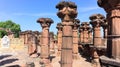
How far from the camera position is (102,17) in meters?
16.0

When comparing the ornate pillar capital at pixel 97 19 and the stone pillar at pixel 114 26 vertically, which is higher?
the ornate pillar capital at pixel 97 19

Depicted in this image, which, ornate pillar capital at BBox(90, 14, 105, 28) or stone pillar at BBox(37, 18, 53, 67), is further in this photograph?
stone pillar at BBox(37, 18, 53, 67)

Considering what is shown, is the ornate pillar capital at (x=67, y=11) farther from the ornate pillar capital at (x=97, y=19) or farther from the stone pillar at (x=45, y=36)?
the stone pillar at (x=45, y=36)

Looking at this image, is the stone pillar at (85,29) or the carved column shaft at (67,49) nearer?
the carved column shaft at (67,49)

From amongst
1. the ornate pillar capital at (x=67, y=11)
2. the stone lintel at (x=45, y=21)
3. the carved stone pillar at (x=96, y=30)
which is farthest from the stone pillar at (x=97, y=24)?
the ornate pillar capital at (x=67, y=11)

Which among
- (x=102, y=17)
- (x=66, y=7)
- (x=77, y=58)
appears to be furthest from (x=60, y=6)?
(x=77, y=58)

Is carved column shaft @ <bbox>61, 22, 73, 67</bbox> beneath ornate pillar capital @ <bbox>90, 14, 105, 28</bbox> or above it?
beneath

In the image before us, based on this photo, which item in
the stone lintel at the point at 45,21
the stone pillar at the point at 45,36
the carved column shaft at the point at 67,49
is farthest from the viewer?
the stone lintel at the point at 45,21

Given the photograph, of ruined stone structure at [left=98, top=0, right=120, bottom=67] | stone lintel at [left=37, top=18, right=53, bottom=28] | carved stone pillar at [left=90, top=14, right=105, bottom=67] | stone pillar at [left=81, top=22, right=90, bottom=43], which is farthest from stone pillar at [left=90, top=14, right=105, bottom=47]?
ruined stone structure at [left=98, top=0, right=120, bottom=67]

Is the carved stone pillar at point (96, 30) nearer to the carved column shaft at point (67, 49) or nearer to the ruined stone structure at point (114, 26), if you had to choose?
the carved column shaft at point (67, 49)

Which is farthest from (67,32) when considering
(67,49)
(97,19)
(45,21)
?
(45,21)

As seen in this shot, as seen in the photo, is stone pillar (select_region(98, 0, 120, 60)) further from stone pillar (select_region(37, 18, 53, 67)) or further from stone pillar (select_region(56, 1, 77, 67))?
stone pillar (select_region(37, 18, 53, 67))

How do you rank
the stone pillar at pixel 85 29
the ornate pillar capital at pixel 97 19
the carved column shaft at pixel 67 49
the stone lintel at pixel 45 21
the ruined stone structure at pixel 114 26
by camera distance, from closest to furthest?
the ruined stone structure at pixel 114 26 < the carved column shaft at pixel 67 49 < the ornate pillar capital at pixel 97 19 < the stone lintel at pixel 45 21 < the stone pillar at pixel 85 29

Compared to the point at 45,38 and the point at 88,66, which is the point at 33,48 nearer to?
the point at 45,38
